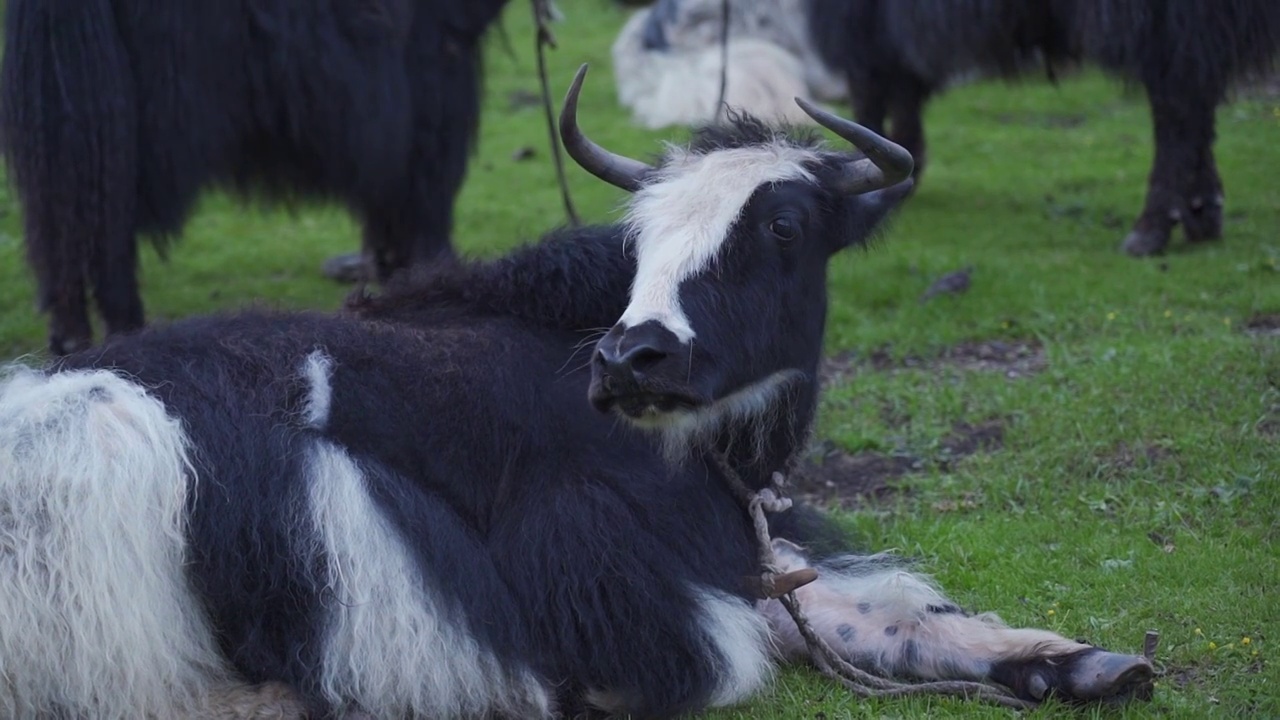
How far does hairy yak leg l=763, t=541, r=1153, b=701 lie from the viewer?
3.34 meters

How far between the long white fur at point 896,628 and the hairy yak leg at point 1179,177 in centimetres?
422

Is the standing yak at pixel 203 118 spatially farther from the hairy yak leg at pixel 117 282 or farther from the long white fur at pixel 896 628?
the long white fur at pixel 896 628

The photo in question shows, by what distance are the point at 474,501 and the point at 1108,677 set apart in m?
1.49

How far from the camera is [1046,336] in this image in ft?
21.2

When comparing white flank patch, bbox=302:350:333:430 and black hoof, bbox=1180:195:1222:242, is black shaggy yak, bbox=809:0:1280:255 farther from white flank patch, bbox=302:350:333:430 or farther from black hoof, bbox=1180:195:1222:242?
white flank patch, bbox=302:350:333:430

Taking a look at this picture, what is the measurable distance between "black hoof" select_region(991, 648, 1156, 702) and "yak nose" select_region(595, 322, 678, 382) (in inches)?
44.3

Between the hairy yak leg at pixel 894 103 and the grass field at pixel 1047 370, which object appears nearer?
the grass field at pixel 1047 370

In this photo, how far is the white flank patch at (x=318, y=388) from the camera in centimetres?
338

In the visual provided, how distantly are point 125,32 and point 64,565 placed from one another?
3453 millimetres

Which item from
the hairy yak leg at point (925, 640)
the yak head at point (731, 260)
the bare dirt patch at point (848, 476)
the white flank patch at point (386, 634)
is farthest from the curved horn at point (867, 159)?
the bare dirt patch at point (848, 476)

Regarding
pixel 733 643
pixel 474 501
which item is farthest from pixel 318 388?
pixel 733 643

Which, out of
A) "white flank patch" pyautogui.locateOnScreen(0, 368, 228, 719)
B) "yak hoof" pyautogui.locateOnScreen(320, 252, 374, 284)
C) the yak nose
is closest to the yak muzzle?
the yak nose

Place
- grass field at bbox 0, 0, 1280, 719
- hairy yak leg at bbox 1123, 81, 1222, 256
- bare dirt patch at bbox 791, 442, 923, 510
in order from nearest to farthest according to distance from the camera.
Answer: grass field at bbox 0, 0, 1280, 719 < bare dirt patch at bbox 791, 442, 923, 510 < hairy yak leg at bbox 1123, 81, 1222, 256

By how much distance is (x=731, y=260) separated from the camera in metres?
3.49
